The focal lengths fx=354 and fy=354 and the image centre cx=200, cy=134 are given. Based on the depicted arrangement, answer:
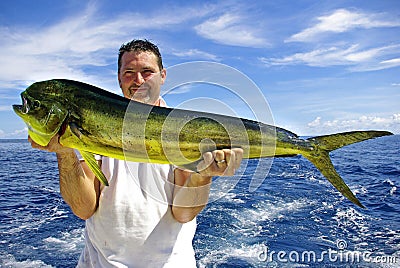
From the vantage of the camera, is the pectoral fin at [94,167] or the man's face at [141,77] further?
the man's face at [141,77]

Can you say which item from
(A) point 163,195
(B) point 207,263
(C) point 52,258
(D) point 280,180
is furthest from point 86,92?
(D) point 280,180

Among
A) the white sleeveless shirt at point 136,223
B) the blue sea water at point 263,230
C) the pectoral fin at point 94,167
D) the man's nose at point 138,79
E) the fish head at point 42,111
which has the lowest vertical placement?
the blue sea water at point 263,230

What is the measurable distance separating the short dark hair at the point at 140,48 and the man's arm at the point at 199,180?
3.45 ft

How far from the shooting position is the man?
101 inches

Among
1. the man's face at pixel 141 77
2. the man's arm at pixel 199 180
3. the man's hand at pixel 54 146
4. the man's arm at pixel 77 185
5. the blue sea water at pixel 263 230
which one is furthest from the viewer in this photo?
the blue sea water at pixel 263 230

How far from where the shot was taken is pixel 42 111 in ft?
7.34

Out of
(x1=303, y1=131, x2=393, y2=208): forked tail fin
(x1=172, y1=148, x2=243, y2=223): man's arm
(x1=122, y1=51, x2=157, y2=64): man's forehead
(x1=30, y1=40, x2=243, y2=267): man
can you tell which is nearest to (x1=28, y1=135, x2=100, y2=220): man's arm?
(x1=30, y1=40, x2=243, y2=267): man

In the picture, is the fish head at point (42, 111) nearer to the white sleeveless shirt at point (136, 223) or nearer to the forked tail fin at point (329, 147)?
the white sleeveless shirt at point (136, 223)

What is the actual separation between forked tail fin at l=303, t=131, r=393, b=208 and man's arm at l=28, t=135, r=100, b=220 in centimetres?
158

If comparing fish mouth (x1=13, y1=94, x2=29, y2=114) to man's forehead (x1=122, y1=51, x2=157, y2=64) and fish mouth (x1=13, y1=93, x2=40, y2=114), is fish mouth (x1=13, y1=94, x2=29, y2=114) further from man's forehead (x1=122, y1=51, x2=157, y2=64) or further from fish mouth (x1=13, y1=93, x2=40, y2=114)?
man's forehead (x1=122, y1=51, x2=157, y2=64)

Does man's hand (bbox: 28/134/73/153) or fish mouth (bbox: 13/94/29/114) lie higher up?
fish mouth (bbox: 13/94/29/114)

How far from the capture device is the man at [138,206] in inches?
101

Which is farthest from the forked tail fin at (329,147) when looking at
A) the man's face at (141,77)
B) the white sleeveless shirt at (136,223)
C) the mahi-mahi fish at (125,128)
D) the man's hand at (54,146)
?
the man's hand at (54,146)

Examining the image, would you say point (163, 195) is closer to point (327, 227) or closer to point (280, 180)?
point (327, 227)
